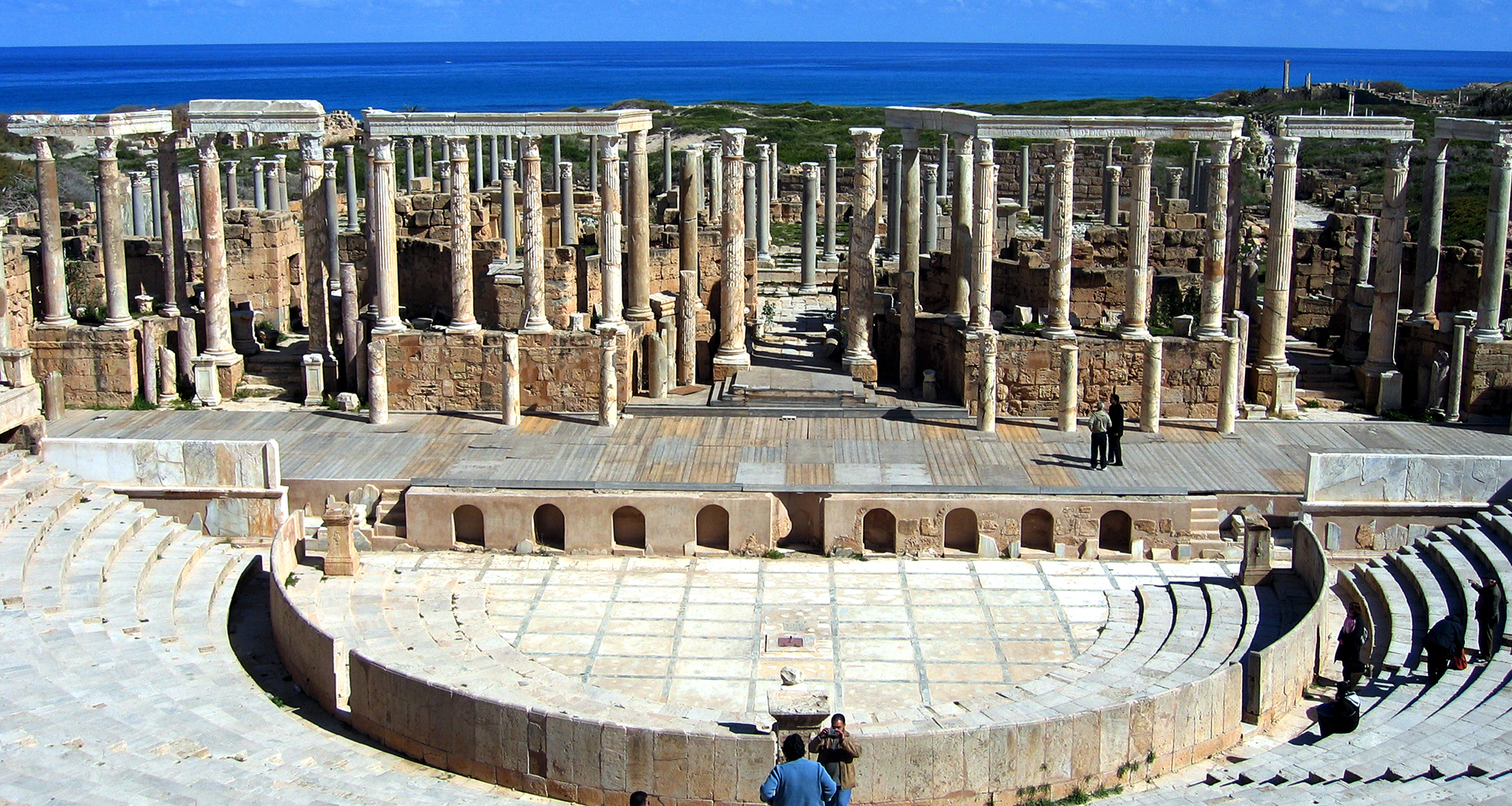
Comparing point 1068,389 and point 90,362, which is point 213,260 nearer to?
point 90,362

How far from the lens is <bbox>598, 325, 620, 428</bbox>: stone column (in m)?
28.4

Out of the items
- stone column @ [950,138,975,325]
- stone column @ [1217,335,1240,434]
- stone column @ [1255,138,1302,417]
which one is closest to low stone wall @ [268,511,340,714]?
stone column @ [950,138,975,325]

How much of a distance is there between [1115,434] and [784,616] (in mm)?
6833

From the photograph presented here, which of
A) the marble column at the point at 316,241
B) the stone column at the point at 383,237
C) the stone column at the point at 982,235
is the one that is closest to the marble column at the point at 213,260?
the marble column at the point at 316,241

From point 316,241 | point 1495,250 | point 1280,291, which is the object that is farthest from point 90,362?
point 1495,250

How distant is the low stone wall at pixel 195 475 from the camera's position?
25.0 meters

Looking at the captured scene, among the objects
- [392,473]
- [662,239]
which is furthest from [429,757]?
[662,239]

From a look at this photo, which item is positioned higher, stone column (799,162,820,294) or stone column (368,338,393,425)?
stone column (799,162,820,294)

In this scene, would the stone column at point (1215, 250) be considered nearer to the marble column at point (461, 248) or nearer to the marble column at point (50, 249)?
the marble column at point (461, 248)

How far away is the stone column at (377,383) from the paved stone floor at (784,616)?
4.66m

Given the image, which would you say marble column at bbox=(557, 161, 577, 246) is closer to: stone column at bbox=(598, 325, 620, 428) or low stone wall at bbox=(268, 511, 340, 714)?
stone column at bbox=(598, 325, 620, 428)

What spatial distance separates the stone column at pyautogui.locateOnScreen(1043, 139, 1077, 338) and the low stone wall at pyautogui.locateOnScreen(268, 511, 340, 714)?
13648 millimetres

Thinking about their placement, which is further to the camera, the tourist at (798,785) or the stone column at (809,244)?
the stone column at (809,244)

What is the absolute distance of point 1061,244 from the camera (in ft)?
97.4
